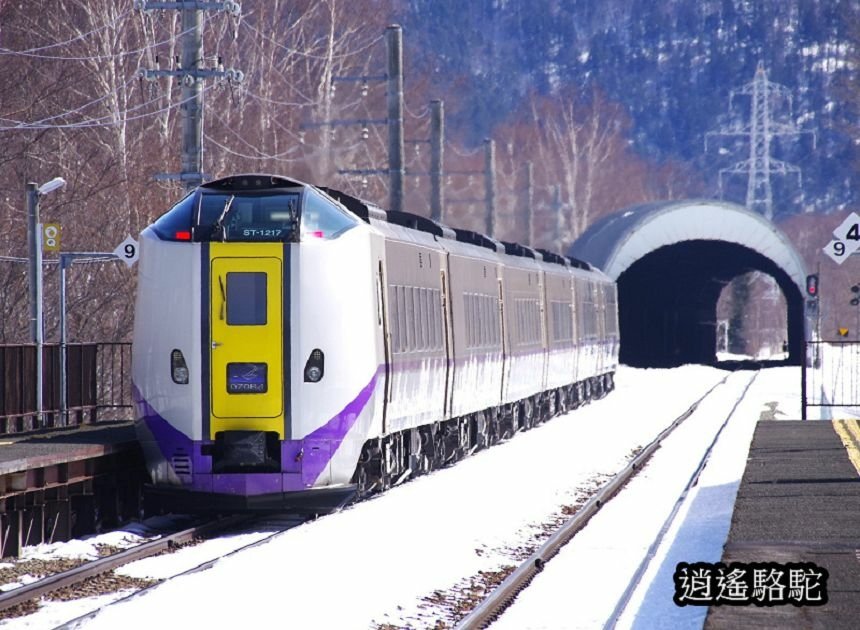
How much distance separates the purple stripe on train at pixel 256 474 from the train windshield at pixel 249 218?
5.67 ft

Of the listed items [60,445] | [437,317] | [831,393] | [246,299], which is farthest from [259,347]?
[831,393]

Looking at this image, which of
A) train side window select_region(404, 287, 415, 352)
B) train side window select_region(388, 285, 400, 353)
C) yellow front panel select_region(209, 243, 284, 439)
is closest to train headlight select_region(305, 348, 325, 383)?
yellow front panel select_region(209, 243, 284, 439)

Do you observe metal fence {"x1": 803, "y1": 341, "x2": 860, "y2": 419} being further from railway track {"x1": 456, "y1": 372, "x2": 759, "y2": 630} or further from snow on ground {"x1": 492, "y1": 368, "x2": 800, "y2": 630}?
railway track {"x1": 456, "y1": 372, "x2": 759, "y2": 630}

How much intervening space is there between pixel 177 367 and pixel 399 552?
3.36m

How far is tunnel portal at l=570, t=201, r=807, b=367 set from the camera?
64438 millimetres

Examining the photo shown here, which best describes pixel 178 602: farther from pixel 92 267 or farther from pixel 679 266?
pixel 679 266

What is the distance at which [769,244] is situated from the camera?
64812 mm

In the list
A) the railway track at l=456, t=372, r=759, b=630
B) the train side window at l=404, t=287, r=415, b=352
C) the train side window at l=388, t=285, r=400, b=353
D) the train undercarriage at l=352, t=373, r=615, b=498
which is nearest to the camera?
the railway track at l=456, t=372, r=759, b=630

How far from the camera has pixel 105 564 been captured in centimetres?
1407

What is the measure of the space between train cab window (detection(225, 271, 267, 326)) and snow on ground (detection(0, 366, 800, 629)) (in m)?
1.97

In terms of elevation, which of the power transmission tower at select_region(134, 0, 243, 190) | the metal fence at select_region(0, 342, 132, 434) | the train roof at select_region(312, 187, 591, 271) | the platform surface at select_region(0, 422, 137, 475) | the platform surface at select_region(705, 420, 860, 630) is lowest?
the platform surface at select_region(705, 420, 860, 630)

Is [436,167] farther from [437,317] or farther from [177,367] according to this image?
[177,367]

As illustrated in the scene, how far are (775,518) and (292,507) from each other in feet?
14.6

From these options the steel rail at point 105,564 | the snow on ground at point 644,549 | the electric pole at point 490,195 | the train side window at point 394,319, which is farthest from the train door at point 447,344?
the electric pole at point 490,195
